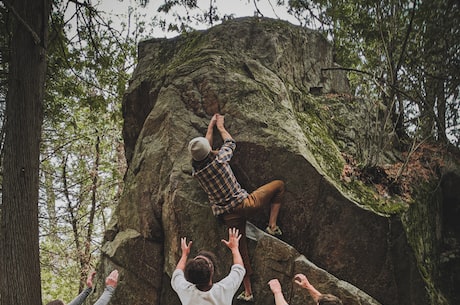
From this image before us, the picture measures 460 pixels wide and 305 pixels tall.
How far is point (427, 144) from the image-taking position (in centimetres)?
862

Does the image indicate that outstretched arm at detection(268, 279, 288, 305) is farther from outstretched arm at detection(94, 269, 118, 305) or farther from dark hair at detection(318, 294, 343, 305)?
outstretched arm at detection(94, 269, 118, 305)

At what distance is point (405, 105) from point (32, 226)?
860 cm

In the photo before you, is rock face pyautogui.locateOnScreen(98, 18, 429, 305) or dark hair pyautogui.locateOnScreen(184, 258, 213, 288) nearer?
dark hair pyautogui.locateOnScreen(184, 258, 213, 288)

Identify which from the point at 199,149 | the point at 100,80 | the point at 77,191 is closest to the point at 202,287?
the point at 199,149

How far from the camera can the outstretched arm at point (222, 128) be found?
6.73 metres

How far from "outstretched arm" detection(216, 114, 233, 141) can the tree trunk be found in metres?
3.00

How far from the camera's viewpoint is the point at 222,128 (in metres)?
6.98

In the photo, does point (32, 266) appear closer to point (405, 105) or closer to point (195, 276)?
point (195, 276)

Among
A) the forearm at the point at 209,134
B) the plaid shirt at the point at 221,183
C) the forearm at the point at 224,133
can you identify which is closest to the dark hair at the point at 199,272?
the plaid shirt at the point at 221,183

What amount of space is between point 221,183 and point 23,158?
3052 mm

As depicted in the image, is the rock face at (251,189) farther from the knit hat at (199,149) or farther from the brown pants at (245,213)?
the knit hat at (199,149)

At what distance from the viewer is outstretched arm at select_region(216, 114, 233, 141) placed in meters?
6.73

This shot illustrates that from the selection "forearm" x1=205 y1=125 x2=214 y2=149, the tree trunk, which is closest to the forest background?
the tree trunk

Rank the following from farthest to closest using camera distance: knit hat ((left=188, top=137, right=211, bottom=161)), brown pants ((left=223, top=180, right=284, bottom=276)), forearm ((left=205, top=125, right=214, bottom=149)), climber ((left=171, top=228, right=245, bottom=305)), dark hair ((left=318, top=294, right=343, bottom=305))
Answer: forearm ((left=205, top=125, right=214, bottom=149))
brown pants ((left=223, top=180, right=284, bottom=276))
knit hat ((left=188, top=137, right=211, bottom=161))
climber ((left=171, top=228, right=245, bottom=305))
dark hair ((left=318, top=294, right=343, bottom=305))
